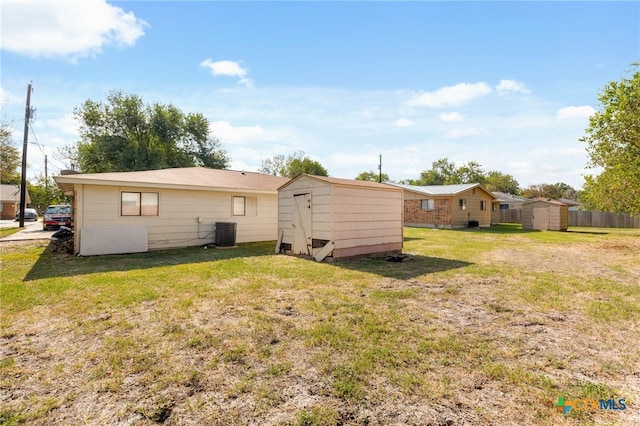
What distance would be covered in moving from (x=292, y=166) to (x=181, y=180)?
39171 millimetres

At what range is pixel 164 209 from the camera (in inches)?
407

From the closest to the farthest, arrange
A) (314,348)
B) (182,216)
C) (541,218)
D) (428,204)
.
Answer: (314,348), (182,216), (541,218), (428,204)

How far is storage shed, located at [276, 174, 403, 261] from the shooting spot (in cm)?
823

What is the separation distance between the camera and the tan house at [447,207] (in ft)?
68.8

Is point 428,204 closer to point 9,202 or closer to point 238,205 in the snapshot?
point 238,205

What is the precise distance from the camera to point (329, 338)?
10.8 feet

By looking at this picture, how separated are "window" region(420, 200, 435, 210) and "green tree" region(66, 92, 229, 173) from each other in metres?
23.4

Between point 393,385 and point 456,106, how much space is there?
14501 millimetres

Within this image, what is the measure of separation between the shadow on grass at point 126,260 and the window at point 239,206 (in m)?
1.99

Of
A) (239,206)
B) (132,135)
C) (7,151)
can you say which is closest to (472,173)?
(132,135)

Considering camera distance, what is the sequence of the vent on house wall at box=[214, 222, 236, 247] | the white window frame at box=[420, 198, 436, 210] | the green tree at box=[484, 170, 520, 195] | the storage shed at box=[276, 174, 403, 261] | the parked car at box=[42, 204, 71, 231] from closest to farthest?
the storage shed at box=[276, 174, 403, 261] → the vent on house wall at box=[214, 222, 236, 247] → the parked car at box=[42, 204, 71, 231] → the white window frame at box=[420, 198, 436, 210] → the green tree at box=[484, 170, 520, 195]

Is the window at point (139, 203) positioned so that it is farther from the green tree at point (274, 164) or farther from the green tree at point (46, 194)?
the green tree at point (274, 164)

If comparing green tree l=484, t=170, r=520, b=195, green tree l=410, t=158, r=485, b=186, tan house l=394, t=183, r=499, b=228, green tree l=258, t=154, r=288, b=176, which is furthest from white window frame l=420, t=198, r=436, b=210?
green tree l=484, t=170, r=520, b=195

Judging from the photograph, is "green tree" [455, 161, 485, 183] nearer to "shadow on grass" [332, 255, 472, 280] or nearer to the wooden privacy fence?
the wooden privacy fence
